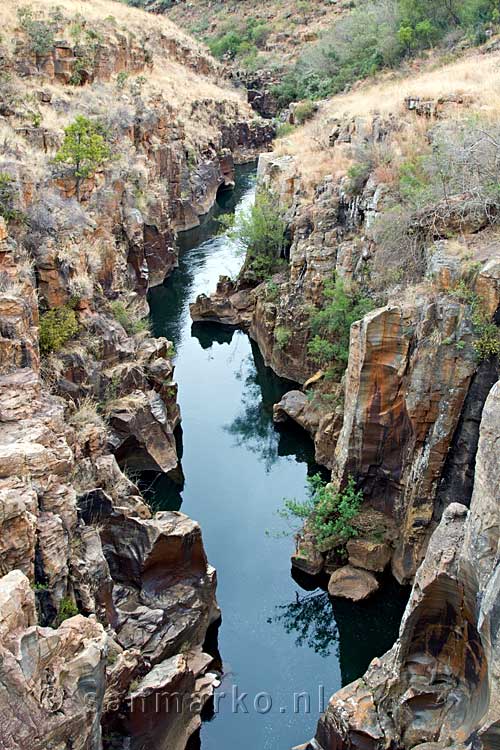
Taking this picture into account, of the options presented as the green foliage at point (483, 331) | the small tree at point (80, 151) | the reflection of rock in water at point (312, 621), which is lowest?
the reflection of rock in water at point (312, 621)

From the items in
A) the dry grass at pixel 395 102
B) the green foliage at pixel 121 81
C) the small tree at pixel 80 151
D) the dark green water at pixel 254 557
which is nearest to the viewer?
the dark green water at pixel 254 557

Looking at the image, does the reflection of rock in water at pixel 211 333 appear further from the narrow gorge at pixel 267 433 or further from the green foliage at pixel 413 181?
the green foliage at pixel 413 181

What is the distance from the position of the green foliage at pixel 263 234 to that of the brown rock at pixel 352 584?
17.2 m

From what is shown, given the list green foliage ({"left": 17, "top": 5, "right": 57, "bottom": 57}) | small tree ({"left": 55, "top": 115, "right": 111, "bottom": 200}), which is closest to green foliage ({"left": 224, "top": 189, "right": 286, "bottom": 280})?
small tree ({"left": 55, "top": 115, "right": 111, "bottom": 200})

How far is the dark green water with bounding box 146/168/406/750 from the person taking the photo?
55.1ft

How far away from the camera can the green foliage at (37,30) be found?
4128cm

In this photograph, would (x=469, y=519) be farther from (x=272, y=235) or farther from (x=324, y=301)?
(x=272, y=235)

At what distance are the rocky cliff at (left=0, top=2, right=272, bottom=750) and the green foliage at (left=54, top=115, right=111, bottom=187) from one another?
142 millimetres

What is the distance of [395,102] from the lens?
31109 mm

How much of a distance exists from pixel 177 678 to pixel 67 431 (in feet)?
20.4

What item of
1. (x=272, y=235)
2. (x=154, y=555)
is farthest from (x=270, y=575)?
(x=272, y=235)

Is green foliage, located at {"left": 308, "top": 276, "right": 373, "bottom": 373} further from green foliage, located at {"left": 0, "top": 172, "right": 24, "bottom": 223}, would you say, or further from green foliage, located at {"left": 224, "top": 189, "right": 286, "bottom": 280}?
green foliage, located at {"left": 0, "top": 172, "right": 24, "bottom": 223}

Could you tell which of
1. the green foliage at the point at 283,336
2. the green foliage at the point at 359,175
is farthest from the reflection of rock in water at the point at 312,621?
the green foliage at the point at 359,175

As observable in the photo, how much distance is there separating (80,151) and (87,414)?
13094 millimetres
